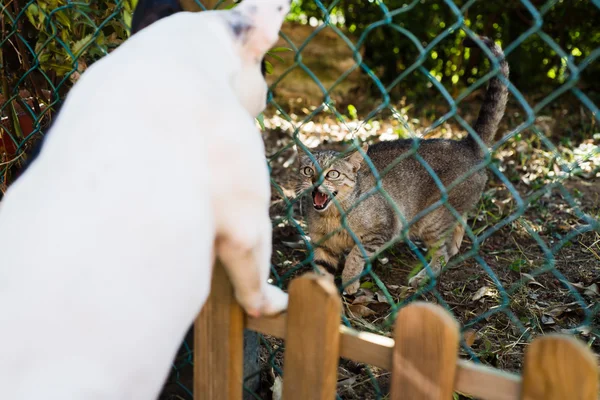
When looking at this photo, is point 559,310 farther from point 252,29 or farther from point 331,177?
point 252,29

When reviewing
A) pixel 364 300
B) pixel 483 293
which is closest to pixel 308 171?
pixel 364 300

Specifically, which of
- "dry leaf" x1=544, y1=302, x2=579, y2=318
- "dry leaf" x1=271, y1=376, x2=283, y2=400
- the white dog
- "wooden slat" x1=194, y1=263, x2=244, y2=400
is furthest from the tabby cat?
the white dog

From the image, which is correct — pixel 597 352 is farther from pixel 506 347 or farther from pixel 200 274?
pixel 200 274

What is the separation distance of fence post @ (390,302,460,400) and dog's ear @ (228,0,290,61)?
23.8 inches

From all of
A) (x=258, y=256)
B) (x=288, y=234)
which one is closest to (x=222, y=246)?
(x=258, y=256)

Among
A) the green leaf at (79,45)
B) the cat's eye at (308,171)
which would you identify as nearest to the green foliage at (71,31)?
the green leaf at (79,45)

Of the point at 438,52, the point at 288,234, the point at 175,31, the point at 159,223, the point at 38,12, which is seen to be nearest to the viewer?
the point at 159,223

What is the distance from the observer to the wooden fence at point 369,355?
3.45 feet

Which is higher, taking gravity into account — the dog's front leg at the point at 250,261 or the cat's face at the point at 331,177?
the dog's front leg at the point at 250,261

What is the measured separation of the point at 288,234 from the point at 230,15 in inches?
98.6

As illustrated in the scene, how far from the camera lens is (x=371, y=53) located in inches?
301

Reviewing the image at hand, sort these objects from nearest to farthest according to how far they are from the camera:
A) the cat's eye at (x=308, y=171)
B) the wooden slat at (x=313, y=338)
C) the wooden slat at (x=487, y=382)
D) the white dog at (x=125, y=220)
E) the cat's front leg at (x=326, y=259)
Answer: the white dog at (x=125, y=220)
the wooden slat at (x=487, y=382)
the wooden slat at (x=313, y=338)
the cat's eye at (x=308, y=171)
the cat's front leg at (x=326, y=259)

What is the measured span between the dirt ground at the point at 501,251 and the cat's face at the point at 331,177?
0.21 meters

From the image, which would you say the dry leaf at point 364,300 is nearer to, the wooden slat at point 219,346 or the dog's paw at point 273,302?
the wooden slat at point 219,346
